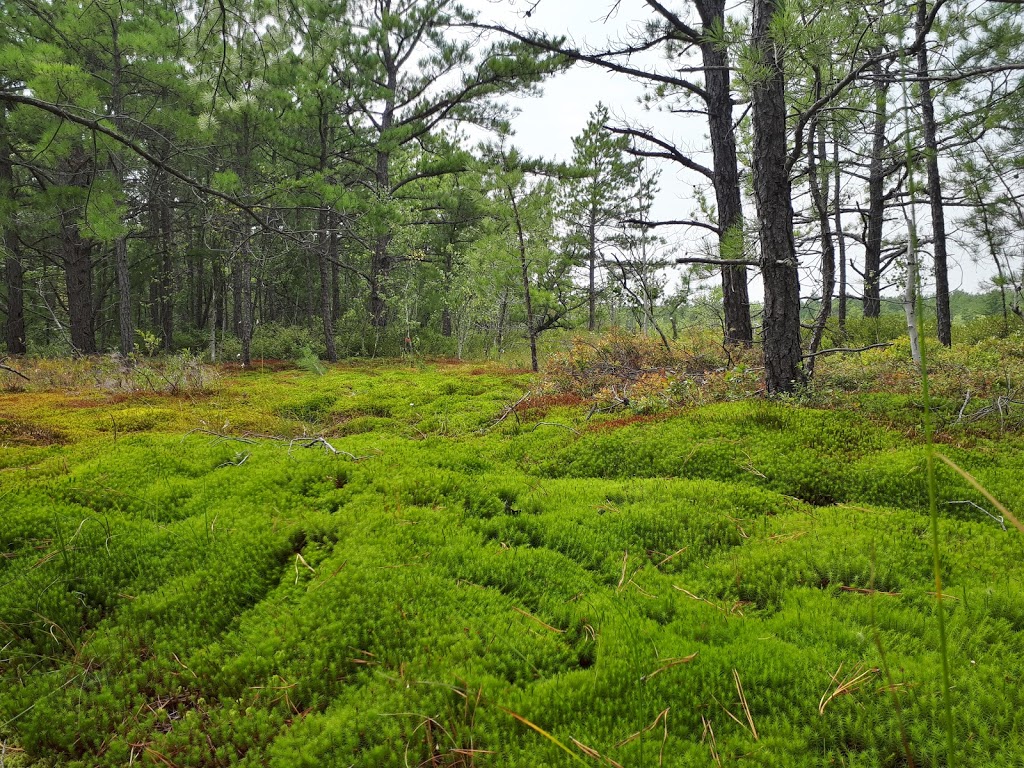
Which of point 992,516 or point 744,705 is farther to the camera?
point 992,516

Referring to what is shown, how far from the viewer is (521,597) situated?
6.89 feet

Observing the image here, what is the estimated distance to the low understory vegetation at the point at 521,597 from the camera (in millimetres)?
1435

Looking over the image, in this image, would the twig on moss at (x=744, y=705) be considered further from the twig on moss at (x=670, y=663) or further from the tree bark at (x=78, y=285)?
the tree bark at (x=78, y=285)

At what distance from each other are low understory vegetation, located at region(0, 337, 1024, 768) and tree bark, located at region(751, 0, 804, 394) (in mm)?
736

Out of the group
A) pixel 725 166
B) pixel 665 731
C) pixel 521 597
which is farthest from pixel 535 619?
pixel 725 166

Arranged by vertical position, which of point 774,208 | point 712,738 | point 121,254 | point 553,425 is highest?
point 121,254

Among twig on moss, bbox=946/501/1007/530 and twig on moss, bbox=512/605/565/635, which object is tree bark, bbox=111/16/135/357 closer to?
twig on moss, bbox=512/605/565/635

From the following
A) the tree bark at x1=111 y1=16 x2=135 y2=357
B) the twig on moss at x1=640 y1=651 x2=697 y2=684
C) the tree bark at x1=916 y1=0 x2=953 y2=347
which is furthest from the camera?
the tree bark at x1=111 y1=16 x2=135 y2=357

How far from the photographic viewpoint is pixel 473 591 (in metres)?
2.06

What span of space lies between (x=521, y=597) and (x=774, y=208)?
3824 millimetres

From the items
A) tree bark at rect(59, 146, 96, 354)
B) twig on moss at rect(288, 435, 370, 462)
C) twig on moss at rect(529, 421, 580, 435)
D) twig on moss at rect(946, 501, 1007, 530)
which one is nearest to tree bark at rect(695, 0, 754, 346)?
twig on moss at rect(529, 421, 580, 435)

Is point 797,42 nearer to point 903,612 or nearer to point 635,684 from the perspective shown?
point 903,612

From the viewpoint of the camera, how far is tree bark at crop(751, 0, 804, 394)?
13.3 ft

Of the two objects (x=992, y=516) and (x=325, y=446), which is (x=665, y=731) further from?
(x=325, y=446)
